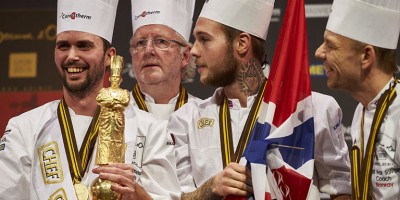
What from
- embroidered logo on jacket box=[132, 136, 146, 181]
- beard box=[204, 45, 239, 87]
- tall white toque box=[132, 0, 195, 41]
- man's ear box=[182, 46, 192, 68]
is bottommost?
embroidered logo on jacket box=[132, 136, 146, 181]

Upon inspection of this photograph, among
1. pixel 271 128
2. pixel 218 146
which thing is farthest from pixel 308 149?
pixel 218 146

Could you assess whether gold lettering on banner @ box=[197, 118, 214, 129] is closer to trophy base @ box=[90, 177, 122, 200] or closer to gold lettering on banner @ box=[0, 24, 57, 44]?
trophy base @ box=[90, 177, 122, 200]

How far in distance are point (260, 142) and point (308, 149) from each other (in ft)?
0.60

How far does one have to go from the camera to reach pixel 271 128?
3.34 m

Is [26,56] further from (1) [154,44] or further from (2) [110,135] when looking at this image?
(2) [110,135]

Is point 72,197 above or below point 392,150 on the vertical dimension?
below

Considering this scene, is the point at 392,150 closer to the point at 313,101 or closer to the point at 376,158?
the point at 376,158

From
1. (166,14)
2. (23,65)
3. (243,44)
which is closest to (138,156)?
(243,44)

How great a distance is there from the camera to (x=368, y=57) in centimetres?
342

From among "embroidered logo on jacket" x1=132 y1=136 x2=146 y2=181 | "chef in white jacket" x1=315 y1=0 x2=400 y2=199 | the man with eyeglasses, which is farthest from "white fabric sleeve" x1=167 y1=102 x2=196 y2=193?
"chef in white jacket" x1=315 y1=0 x2=400 y2=199

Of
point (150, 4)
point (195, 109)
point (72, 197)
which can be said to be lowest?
point (72, 197)

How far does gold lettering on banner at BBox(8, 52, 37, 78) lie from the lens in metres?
5.38

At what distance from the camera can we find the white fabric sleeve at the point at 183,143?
3.78 metres

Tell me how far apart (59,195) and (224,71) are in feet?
2.73
